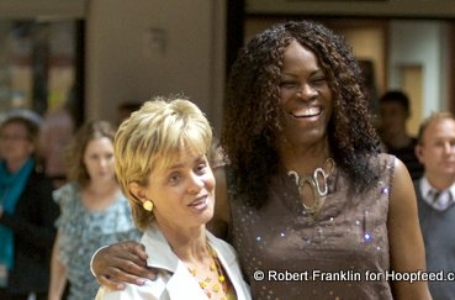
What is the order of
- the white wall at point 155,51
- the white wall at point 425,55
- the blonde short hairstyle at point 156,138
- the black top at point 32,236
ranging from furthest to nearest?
the white wall at point 425,55
the white wall at point 155,51
the black top at point 32,236
the blonde short hairstyle at point 156,138

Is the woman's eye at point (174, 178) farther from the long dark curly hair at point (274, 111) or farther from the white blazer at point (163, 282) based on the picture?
the long dark curly hair at point (274, 111)

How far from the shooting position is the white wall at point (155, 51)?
300 inches

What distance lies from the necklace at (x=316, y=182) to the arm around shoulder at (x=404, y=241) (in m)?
0.18

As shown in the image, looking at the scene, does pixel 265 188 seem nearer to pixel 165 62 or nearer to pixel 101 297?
pixel 101 297

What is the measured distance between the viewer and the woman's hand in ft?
9.23

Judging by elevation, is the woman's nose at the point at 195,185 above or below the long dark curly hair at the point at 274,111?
below

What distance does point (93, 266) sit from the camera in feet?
9.71

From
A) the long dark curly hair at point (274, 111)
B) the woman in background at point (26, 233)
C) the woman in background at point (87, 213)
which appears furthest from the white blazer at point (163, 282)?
the woman in background at point (26, 233)

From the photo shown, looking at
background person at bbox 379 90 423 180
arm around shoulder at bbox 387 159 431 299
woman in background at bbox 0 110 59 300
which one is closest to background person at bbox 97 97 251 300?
arm around shoulder at bbox 387 159 431 299

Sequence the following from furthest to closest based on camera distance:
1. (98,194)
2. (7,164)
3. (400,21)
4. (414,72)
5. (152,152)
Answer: (414,72) < (400,21) < (7,164) < (98,194) < (152,152)

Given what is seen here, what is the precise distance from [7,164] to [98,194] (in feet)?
3.34

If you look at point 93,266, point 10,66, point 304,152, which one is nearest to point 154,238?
point 93,266

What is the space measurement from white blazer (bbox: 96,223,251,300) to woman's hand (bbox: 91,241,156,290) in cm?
1

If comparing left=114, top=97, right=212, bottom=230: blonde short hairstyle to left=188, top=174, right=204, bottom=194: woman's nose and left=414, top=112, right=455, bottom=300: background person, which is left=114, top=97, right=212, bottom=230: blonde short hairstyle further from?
left=414, top=112, right=455, bottom=300: background person
